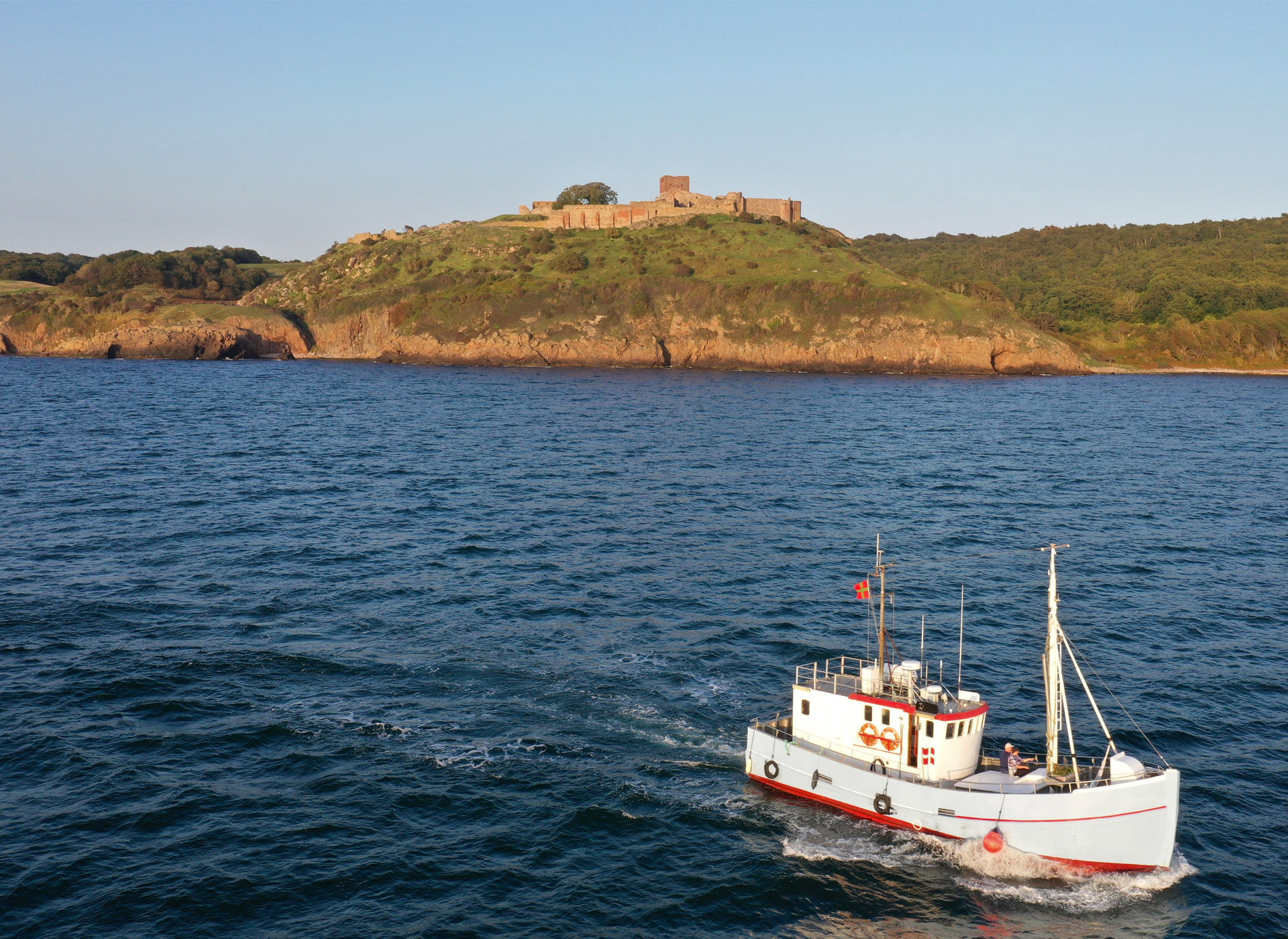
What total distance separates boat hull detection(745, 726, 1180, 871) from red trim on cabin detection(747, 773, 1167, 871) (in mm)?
24

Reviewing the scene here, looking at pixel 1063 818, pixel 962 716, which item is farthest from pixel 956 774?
pixel 1063 818

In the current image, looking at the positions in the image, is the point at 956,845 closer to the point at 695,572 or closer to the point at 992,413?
the point at 695,572

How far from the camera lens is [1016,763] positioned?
31.8 metres

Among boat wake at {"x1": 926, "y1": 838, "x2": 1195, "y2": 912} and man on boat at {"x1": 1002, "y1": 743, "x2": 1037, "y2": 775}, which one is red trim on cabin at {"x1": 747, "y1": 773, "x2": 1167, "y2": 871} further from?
man on boat at {"x1": 1002, "y1": 743, "x2": 1037, "y2": 775}

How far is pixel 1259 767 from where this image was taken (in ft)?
114

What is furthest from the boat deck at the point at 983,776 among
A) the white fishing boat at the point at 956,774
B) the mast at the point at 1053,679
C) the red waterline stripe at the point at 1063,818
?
the red waterline stripe at the point at 1063,818

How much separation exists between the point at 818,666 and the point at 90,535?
148 ft

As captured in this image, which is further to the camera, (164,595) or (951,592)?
(951,592)

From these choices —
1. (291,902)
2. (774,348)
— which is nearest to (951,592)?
(291,902)

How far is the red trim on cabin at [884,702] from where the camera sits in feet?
105

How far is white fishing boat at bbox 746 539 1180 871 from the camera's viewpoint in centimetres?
2898

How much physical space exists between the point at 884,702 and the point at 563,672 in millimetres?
14712

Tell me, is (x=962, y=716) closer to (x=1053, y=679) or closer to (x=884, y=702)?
(x=884, y=702)

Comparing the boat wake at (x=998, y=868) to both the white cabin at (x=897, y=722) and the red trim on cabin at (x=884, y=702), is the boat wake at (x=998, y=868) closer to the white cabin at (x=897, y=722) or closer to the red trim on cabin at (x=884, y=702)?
the white cabin at (x=897, y=722)
